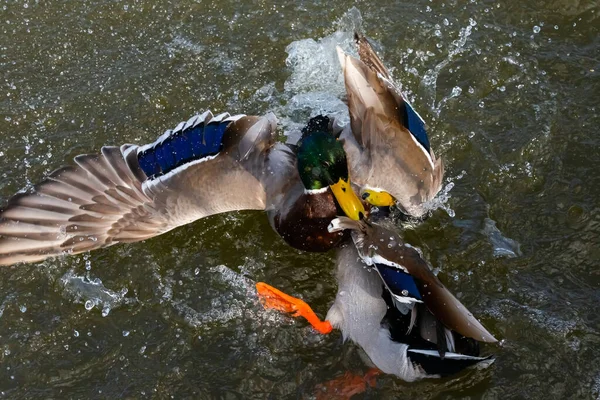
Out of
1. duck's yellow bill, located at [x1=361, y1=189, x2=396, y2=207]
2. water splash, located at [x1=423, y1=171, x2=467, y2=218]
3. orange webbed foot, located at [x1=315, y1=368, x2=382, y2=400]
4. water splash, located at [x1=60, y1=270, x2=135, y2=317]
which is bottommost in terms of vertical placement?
orange webbed foot, located at [x1=315, y1=368, x2=382, y2=400]

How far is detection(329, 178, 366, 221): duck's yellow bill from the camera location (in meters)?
3.86

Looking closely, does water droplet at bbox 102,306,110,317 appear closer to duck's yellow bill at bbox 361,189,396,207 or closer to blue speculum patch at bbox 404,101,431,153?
duck's yellow bill at bbox 361,189,396,207

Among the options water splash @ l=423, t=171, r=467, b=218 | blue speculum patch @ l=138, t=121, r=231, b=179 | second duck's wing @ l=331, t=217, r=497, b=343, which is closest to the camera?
second duck's wing @ l=331, t=217, r=497, b=343

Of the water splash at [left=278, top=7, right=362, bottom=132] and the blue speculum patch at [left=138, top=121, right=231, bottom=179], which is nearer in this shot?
the blue speculum patch at [left=138, top=121, right=231, bottom=179]

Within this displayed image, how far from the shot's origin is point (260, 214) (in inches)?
183

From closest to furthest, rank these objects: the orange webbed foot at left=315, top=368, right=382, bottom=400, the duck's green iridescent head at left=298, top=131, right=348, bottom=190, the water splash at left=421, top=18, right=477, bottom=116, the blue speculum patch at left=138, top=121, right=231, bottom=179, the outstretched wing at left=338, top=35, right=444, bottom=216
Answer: the orange webbed foot at left=315, top=368, right=382, bottom=400
the duck's green iridescent head at left=298, top=131, right=348, bottom=190
the outstretched wing at left=338, top=35, right=444, bottom=216
the blue speculum patch at left=138, top=121, right=231, bottom=179
the water splash at left=421, top=18, right=477, bottom=116

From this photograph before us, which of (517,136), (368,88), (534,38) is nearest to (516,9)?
(534,38)

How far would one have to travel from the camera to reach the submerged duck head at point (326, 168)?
3.93m

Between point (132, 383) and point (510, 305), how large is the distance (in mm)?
1936

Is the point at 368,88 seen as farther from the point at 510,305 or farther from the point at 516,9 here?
the point at 516,9

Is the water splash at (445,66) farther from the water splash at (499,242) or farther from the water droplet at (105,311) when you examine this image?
the water droplet at (105,311)

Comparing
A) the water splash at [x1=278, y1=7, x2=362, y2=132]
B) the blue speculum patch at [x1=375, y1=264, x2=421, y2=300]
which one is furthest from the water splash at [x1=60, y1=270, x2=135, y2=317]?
the water splash at [x1=278, y1=7, x2=362, y2=132]

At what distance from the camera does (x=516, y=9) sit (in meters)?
5.79

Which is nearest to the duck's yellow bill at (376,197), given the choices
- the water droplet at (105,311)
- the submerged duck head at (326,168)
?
the submerged duck head at (326,168)
